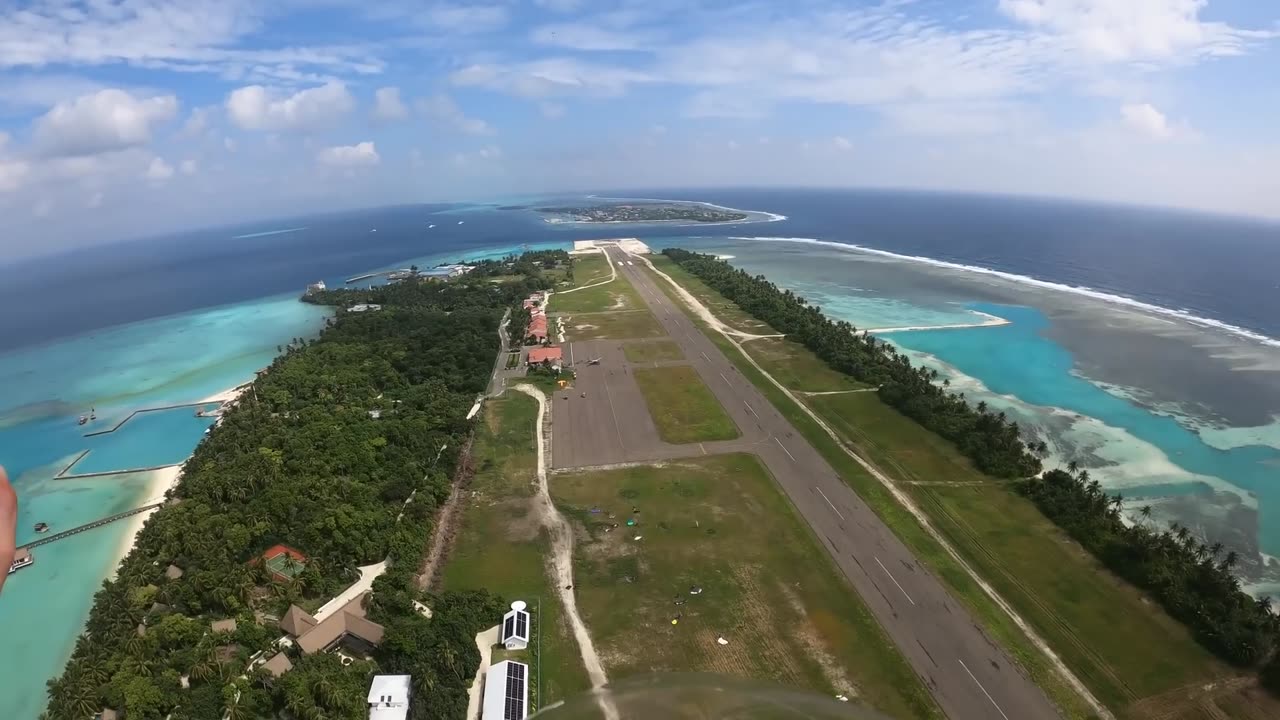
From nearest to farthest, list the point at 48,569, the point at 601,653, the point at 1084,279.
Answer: the point at 601,653, the point at 48,569, the point at 1084,279

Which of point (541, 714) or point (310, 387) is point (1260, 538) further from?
point (310, 387)

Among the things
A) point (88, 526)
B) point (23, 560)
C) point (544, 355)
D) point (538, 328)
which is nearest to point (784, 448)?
point (544, 355)

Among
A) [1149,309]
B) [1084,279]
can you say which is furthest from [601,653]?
[1084,279]

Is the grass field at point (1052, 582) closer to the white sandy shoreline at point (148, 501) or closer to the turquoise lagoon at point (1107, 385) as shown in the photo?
the turquoise lagoon at point (1107, 385)

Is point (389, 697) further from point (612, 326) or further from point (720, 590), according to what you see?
point (612, 326)

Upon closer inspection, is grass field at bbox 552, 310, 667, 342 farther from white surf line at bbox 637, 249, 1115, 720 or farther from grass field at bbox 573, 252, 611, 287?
grass field at bbox 573, 252, 611, 287

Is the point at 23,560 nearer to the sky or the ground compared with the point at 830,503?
nearer to the ground

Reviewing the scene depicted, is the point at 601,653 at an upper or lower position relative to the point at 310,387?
lower

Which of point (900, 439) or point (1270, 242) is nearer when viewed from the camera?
point (900, 439)
